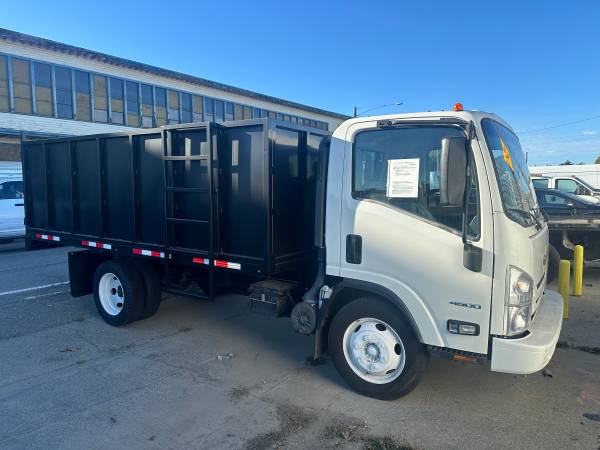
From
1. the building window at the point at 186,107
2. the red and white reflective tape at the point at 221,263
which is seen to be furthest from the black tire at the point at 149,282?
the building window at the point at 186,107

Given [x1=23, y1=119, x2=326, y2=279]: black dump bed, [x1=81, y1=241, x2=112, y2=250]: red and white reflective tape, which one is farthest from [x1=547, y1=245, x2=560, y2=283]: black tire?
[x1=81, y1=241, x2=112, y2=250]: red and white reflective tape

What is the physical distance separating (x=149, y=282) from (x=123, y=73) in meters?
20.8

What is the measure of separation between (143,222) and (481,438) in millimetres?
4256

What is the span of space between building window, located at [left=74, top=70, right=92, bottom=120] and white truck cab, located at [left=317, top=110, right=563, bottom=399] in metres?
21.4

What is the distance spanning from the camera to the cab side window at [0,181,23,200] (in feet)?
43.7

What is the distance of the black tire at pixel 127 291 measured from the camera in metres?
5.81

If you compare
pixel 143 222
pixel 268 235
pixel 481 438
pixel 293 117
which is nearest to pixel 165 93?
pixel 293 117

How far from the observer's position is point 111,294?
6.25 meters

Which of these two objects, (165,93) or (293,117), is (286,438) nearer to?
(165,93)

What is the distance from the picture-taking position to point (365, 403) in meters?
4.01

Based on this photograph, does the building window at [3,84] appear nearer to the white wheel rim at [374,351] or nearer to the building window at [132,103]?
the building window at [132,103]

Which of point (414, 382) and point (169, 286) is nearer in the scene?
point (414, 382)

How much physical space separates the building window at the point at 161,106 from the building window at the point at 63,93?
15.2ft

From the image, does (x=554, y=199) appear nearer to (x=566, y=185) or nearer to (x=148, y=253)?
(x=566, y=185)
